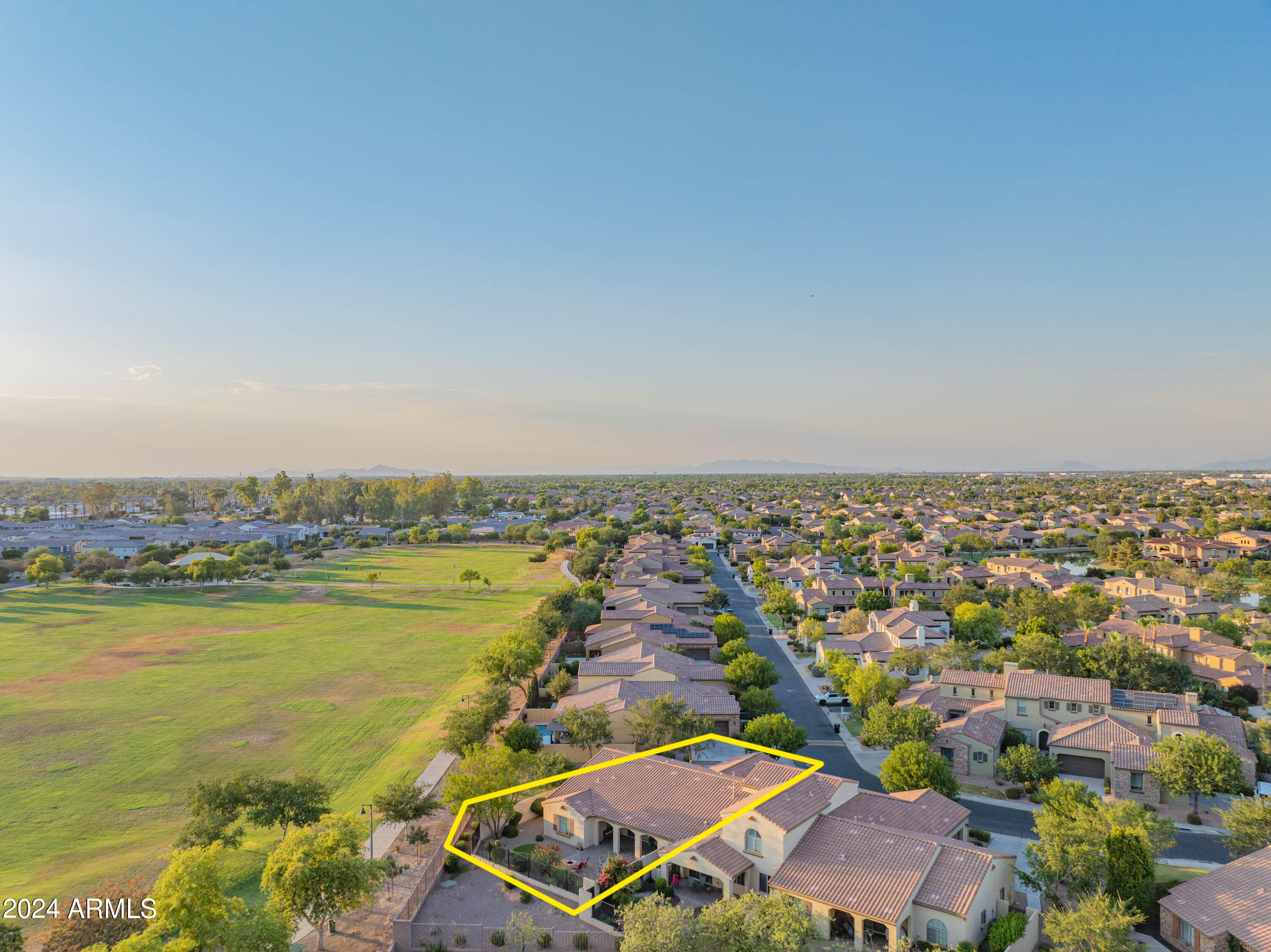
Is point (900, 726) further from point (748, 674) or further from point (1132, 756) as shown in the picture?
point (1132, 756)

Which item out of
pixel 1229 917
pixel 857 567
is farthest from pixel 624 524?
pixel 1229 917

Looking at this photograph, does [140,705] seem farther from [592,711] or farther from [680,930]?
[680,930]

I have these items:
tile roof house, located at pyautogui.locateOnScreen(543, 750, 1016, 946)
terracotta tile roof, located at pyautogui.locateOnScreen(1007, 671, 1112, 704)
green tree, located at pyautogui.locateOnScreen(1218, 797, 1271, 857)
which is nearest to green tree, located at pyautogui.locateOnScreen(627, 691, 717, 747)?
tile roof house, located at pyautogui.locateOnScreen(543, 750, 1016, 946)

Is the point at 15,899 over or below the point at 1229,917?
below

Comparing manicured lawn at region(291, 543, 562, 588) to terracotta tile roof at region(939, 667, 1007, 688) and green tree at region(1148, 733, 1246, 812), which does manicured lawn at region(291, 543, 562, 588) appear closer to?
terracotta tile roof at region(939, 667, 1007, 688)

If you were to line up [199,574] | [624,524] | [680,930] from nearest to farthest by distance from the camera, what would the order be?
[680,930] < [199,574] < [624,524]

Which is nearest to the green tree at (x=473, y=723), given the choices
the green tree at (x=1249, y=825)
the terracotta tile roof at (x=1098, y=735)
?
the terracotta tile roof at (x=1098, y=735)

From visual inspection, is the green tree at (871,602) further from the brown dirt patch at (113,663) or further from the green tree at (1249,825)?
the brown dirt patch at (113,663)
